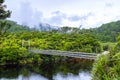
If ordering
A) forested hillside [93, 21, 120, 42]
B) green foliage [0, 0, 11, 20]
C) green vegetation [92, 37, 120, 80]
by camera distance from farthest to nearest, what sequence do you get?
forested hillside [93, 21, 120, 42] < green foliage [0, 0, 11, 20] < green vegetation [92, 37, 120, 80]

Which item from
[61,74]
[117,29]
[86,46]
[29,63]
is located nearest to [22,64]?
[29,63]

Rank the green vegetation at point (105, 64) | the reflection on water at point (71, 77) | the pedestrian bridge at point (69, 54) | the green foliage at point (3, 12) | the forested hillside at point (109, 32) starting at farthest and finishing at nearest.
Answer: the forested hillside at point (109, 32), the reflection on water at point (71, 77), the pedestrian bridge at point (69, 54), the green foliage at point (3, 12), the green vegetation at point (105, 64)

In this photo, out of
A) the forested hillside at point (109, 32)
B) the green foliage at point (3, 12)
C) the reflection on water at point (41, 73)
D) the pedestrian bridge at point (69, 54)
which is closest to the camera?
the green foliage at point (3, 12)

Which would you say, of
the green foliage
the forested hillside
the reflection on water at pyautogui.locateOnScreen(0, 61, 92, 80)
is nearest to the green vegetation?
the green foliage

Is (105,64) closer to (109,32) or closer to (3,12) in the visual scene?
(3,12)

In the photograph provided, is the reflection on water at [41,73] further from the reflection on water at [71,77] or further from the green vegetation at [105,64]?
the green vegetation at [105,64]

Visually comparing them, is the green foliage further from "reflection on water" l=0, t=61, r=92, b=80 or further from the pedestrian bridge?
"reflection on water" l=0, t=61, r=92, b=80

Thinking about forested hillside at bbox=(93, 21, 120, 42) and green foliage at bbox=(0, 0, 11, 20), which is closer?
green foliage at bbox=(0, 0, 11, 20)

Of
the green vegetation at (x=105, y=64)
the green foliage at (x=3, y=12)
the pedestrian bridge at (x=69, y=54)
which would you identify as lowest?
the pedestrian bridge at (x=69, y=54)

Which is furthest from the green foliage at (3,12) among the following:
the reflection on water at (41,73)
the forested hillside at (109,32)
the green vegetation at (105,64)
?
the forested hillside at (109,32)

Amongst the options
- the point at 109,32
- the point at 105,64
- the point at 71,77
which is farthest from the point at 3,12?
the point at 109,32

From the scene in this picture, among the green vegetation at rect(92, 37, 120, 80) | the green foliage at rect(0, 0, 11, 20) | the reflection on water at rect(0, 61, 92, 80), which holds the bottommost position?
the reflection on water at rect(0, 61, 92, 80)

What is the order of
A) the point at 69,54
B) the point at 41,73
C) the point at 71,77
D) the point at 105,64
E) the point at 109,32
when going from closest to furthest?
1. the point at 105,64
2. the point at 71,77
3. the point at 69,54
4. the point at 41,73
5. the point at 109,32

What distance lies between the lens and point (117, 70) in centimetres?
486
